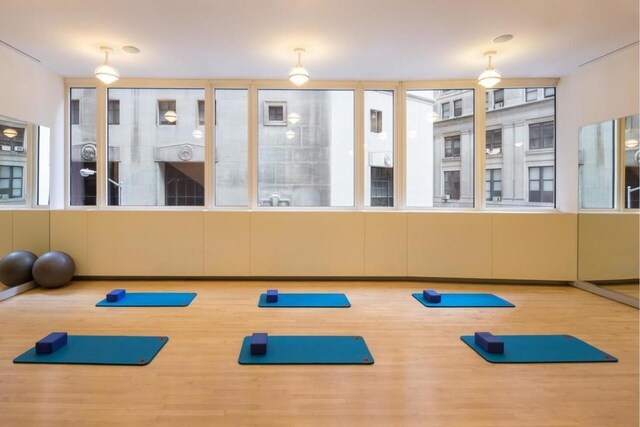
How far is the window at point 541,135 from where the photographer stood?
5133 mm

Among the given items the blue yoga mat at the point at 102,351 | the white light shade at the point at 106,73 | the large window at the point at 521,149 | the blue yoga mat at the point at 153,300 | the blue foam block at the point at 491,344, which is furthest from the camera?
the large window at the point at 521,149

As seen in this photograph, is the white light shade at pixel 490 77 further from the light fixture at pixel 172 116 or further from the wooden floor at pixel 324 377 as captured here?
the light fixture at pixel 172 116

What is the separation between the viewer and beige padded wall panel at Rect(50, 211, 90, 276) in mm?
4824

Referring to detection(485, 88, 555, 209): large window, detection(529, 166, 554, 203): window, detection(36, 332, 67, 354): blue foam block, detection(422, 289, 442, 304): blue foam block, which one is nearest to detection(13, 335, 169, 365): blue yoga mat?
detection(36, 332, 67, 354): blue foam block

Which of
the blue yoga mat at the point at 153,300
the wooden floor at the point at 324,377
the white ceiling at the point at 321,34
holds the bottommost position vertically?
the wooden floor at the point at 324,377

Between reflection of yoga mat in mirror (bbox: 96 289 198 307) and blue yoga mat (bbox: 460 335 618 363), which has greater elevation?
reflection of yoga mat in mirror (bbox: 96 289 198 307)

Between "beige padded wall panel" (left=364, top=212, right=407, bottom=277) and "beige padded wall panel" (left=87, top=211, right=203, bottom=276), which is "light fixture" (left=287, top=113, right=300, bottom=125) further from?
"beige padded wall panel" (left=87, top=211, right=203, bottom=276)

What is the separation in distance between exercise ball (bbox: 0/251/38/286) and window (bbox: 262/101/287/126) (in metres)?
3.41

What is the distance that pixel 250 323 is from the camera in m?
3.35

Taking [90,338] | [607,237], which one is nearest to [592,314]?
[607,237]

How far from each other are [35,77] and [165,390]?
4.47 m

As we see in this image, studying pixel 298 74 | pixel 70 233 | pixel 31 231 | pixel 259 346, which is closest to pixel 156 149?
pixel 70 233

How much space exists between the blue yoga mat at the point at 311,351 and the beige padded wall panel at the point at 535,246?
2870 mm

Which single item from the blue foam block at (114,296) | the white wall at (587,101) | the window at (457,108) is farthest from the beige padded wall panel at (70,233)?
the white wall at (587,101)
